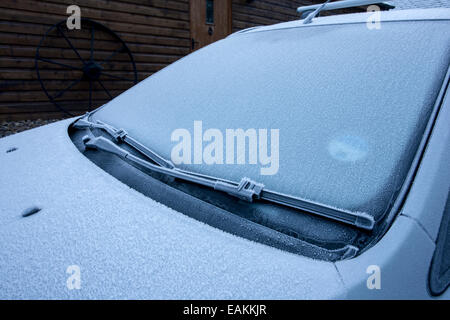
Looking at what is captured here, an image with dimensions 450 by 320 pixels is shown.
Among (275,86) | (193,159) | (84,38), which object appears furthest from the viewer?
(84,38)

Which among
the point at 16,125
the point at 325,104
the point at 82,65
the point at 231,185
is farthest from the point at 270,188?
the point at 82,65

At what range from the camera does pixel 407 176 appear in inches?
25.5

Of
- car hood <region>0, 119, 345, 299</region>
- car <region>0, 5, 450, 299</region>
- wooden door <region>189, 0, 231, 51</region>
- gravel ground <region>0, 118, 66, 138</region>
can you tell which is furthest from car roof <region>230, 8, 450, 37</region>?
wooden door <region>189, 0, 231, 51</region>

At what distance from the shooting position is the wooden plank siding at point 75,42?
4.74 m

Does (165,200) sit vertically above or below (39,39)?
below

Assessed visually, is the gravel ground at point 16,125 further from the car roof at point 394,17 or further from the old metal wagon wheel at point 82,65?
the car roof at point 394,17

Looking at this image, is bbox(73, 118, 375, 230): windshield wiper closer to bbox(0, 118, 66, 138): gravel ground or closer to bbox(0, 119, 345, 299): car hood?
bbox(0, 119, 345, 299): car hood

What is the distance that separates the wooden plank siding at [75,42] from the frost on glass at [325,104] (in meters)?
4.58

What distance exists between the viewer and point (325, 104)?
0.85m

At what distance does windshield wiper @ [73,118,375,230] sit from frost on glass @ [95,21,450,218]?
2cm

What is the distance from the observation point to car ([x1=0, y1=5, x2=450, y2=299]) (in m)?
0.57
